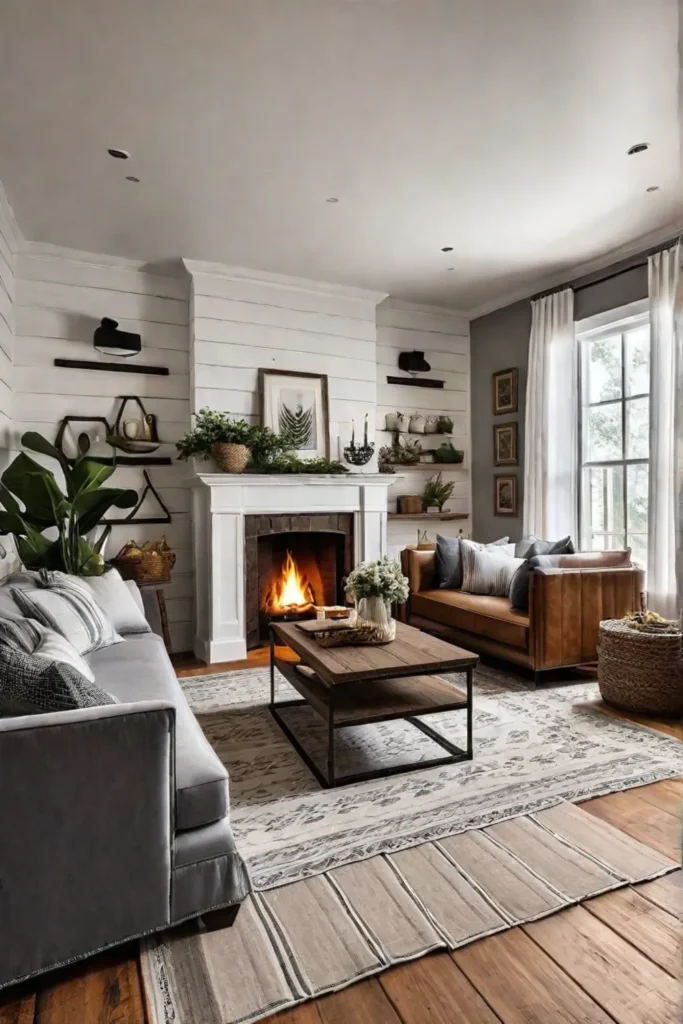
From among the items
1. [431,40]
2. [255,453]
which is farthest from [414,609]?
[431,40]

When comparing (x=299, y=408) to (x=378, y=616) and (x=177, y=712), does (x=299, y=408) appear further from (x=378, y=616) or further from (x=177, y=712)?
(x=177, y=712)

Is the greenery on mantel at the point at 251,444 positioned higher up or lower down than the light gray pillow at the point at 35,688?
higher up

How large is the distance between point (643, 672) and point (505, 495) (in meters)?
2.50

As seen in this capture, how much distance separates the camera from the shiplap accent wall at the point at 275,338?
4516 mm

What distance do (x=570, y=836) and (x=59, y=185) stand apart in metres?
3.90

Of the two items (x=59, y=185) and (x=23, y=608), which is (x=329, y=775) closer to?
(x=23, y=608)

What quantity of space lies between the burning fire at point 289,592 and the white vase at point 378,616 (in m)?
2.18

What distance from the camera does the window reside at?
14.1ft

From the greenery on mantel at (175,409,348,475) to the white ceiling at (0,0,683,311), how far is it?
1203 millimetres

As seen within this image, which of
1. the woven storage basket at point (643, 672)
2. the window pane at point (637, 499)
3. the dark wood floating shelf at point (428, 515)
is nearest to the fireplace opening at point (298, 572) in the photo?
the dark wood floating shelf at point (428, 515)

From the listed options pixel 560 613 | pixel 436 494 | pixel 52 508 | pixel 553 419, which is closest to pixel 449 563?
pixel 436 494

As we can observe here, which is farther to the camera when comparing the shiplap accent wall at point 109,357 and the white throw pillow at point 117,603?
the shiplap accent wall at point 109,357

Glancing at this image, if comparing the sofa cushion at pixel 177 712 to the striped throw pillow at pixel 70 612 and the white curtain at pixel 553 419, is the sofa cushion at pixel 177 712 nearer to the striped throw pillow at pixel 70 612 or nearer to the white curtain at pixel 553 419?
the striped throw pillow at pixel 70 612

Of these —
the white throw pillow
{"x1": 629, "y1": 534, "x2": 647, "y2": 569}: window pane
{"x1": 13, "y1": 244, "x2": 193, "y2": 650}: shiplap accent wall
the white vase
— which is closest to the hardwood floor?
the white vase
